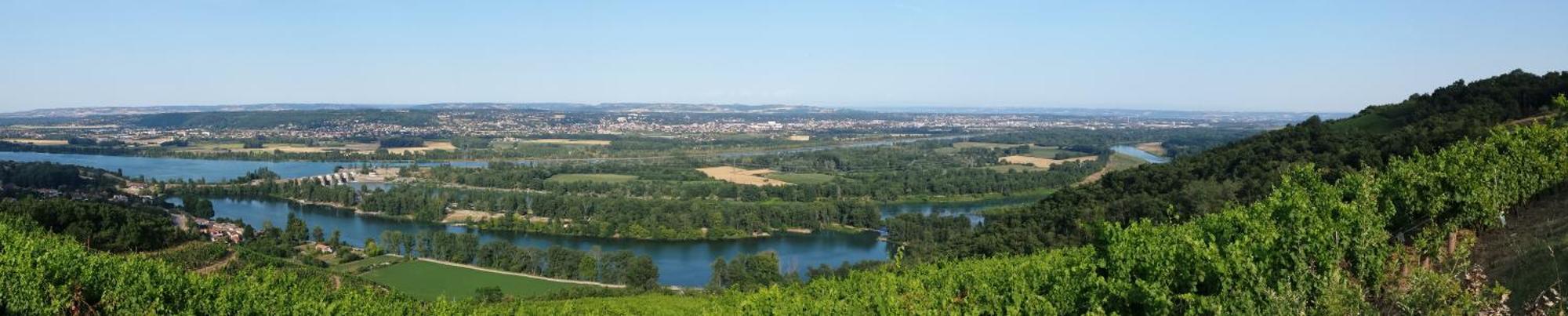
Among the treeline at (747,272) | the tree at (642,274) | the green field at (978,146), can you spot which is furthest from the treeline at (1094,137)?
the tree at (642,274)

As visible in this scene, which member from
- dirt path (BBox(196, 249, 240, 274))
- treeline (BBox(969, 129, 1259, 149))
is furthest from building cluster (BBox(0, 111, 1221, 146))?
dirt path (BBox(196, 249, 240, 274))

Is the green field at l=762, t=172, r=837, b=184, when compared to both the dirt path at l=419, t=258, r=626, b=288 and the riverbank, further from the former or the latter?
the dirt path at l=419, t=258, r=626, b=288

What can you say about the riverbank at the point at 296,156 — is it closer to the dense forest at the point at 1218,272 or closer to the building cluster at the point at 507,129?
the building cluster at the point at 507,129

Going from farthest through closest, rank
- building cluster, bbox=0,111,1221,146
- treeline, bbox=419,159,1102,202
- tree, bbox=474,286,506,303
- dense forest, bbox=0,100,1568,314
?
building cluster, bbox=0,111,1221,146
treeline, bbox=419,159,1102,202
tree, bbox=474,286,506,303
dense forest, bbox=0,100,1568,314

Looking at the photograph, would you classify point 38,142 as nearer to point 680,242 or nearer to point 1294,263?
point 680,242

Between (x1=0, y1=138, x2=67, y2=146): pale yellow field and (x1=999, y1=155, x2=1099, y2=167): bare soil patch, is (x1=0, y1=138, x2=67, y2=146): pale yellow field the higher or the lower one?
the higher one

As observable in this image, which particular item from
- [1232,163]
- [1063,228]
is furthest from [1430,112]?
[1063,228]

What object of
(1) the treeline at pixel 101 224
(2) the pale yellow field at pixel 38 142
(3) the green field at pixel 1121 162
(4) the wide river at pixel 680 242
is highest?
(1) the treeline at pixel 101 224
